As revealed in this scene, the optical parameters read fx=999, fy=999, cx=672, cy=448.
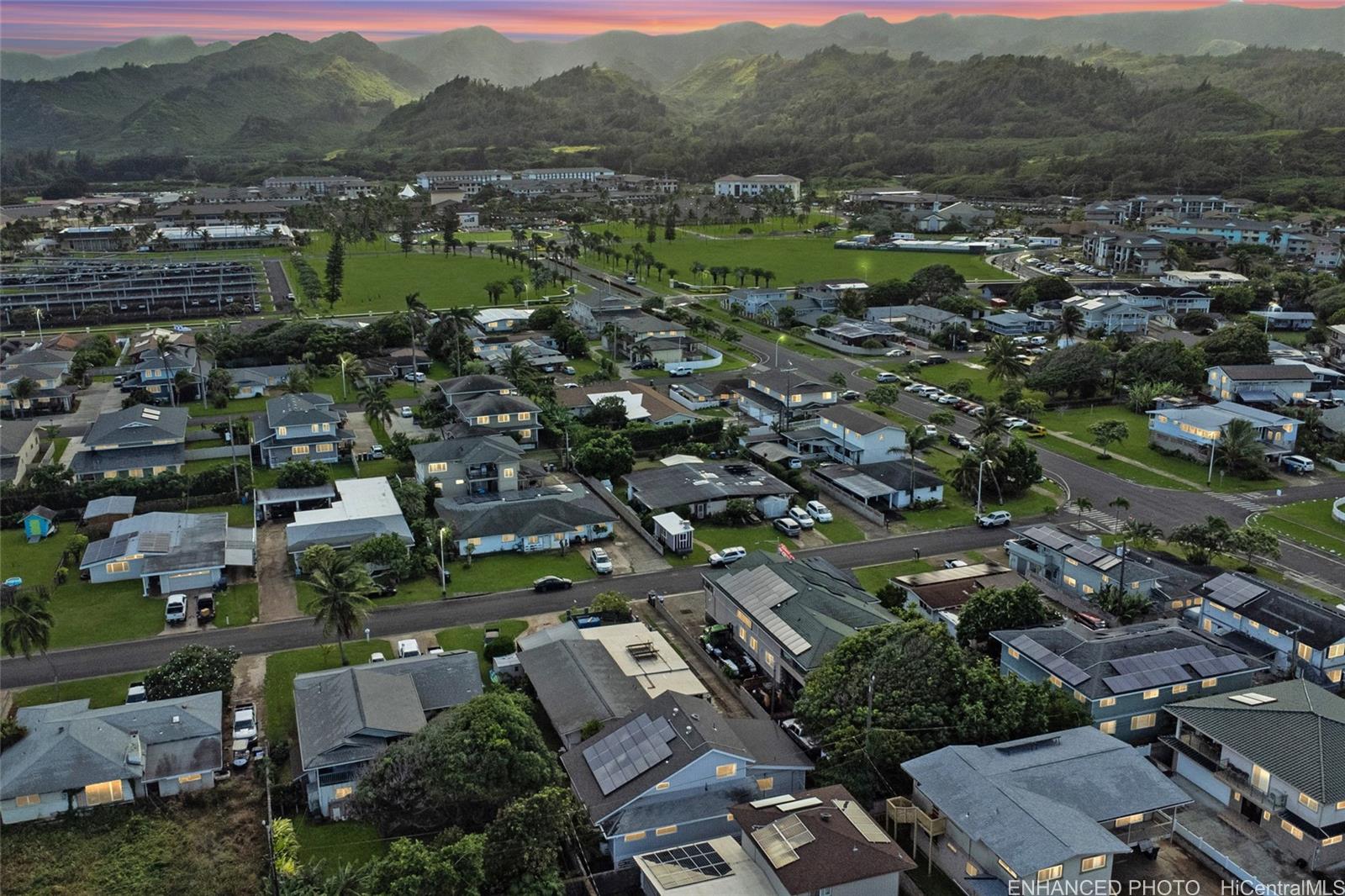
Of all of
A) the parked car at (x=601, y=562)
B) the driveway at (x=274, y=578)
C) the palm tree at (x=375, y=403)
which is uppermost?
the palm tree at (x=375, y=403)

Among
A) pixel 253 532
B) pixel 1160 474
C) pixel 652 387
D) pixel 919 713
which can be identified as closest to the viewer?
pixel 919 713

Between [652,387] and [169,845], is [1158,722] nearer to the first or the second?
[169,845]

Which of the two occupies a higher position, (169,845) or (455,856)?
(455,856)

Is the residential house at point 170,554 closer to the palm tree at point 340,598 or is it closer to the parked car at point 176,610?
the parked car at point 176,610

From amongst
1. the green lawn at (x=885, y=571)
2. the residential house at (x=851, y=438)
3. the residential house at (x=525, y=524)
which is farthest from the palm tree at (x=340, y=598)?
the residential house at (x=851, y=438)

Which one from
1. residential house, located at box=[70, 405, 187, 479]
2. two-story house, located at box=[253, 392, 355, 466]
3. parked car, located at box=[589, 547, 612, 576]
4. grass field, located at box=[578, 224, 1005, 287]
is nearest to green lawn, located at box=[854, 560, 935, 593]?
parked car, located at box=[589, 547, 612, 576]

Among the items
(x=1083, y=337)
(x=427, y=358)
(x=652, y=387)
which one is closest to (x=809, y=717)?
(x=652, y=387)
